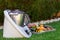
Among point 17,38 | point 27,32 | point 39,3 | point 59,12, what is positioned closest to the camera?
point 17,38

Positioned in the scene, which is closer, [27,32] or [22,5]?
[27,32]

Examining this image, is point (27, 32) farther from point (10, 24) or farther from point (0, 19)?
point (0, 19)

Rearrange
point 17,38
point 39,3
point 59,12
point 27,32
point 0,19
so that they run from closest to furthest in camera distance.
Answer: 1. point 17,38
2. point 27,32
3. point 0,19
4. point 39,3
5. point 59,12

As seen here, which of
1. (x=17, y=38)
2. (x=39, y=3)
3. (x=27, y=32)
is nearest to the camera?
(x=17, y=38)

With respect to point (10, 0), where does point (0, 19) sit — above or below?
below

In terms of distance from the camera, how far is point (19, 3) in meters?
7.72

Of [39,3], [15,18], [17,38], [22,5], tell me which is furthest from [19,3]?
[17,38]

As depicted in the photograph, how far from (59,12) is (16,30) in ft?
11.7

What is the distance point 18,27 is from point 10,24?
0.22m

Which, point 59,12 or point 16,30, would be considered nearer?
point 16,30

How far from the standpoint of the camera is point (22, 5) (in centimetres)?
773

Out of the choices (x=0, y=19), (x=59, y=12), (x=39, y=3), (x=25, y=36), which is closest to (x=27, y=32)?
(x=25, y=36)

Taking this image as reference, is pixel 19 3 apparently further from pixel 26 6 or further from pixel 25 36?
pixel 25 36

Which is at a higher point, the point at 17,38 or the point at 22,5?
the point at 22,5
